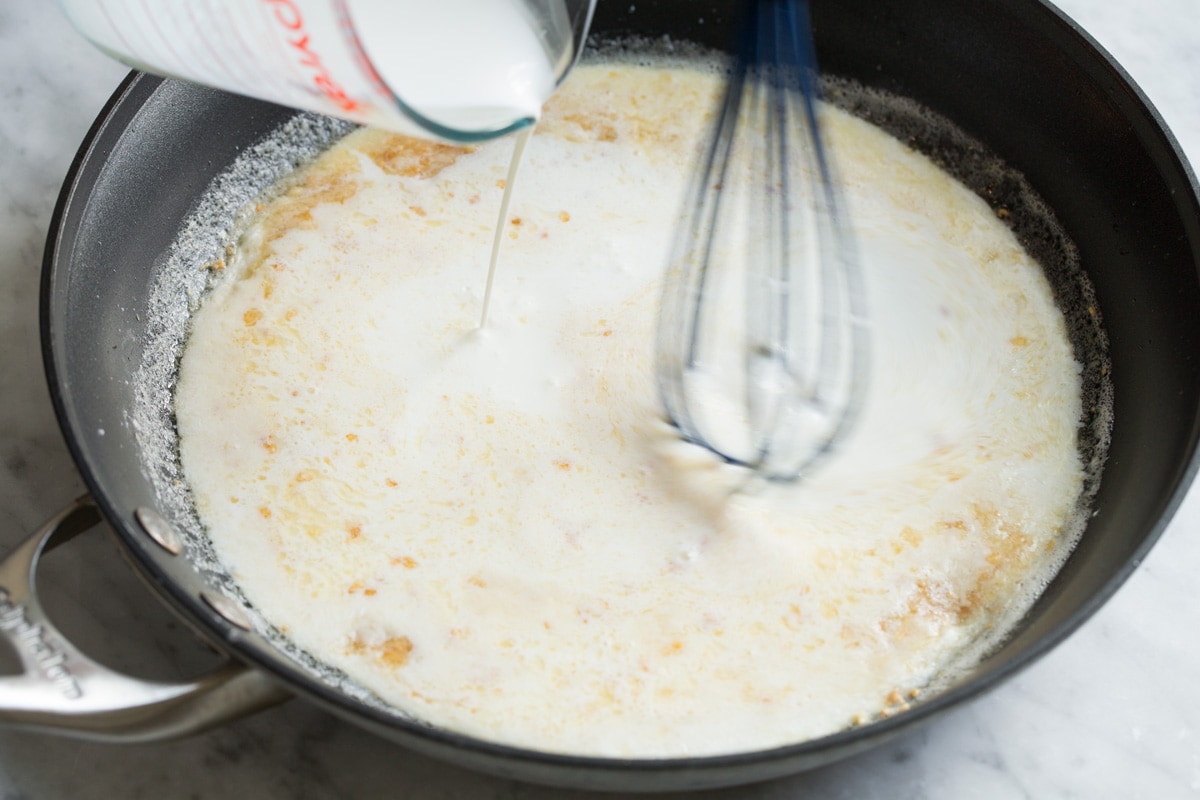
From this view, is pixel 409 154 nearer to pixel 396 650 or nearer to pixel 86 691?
pixel 396 650

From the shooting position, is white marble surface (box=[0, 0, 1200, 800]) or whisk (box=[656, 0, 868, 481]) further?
whisk (box=[656, 0, 868, 481])

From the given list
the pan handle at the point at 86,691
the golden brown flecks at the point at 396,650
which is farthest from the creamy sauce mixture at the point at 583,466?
the pan handle at the point at 86,691

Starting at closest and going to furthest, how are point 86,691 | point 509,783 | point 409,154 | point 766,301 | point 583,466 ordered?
point 86,691 → point 509,783 → point 583,466 → point 766,301 → point 409,154

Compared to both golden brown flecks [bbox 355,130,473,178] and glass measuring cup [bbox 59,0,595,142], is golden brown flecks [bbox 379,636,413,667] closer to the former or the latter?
glass measuring cup [bbox 59,0,595,142]

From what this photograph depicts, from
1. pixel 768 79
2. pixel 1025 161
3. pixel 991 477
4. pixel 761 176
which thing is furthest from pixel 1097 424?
pixel 768 79

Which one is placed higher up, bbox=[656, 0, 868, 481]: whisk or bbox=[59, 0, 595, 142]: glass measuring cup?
bbox=[59, 0, 595, 142]: glass measuring cup

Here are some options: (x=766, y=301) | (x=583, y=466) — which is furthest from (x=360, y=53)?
(x=766, y=301)

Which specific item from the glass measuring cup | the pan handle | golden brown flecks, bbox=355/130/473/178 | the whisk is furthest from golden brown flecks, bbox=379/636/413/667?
golden brown flecks, bbox=355/130/473/178

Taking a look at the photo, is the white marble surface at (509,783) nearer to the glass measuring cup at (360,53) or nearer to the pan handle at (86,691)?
the pan handle at (86,691)
